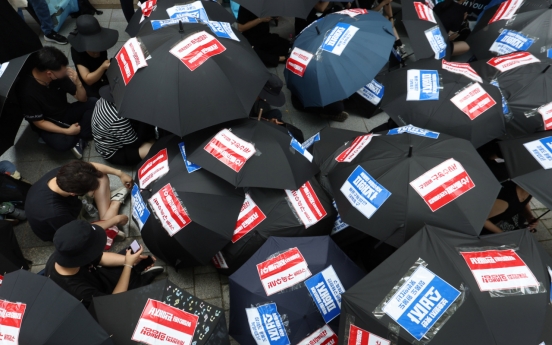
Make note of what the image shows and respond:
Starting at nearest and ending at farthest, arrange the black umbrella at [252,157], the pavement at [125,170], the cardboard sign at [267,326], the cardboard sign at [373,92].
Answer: the cardboard sign at [267,326] → the black umbrella at [252,157] → the pavement at [125,170] → the cardboard sign at [373,92]

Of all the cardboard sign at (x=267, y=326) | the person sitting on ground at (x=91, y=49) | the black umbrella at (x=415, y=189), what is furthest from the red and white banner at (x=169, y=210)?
the person sitting on ground at (x=91, y=49)

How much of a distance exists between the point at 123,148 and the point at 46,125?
0.83 metres

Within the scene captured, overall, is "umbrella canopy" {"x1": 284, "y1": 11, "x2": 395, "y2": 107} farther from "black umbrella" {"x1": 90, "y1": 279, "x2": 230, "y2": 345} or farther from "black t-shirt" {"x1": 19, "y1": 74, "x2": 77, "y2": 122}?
"black umbrella" {"x1": 90, "y1": 279, "x2": 230, "y2": 345}

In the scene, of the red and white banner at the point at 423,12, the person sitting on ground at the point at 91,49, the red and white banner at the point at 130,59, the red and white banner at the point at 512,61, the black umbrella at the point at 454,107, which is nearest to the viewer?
the red and white banner at the point at 130,59

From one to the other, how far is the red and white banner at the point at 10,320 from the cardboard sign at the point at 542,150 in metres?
3.74

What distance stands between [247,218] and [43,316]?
1.58 metres

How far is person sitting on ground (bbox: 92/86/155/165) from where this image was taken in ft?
12.9

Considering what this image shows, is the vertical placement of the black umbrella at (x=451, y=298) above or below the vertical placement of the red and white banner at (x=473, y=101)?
below

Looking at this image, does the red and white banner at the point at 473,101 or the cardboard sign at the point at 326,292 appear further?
the red and white banner at the point at 473,101

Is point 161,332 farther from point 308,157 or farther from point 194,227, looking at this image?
point 308,157

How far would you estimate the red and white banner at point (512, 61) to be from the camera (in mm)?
4211

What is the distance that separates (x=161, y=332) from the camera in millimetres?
2352

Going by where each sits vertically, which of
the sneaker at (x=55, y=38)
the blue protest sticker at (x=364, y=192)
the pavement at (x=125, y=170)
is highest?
the blue protest sticker at (x=364, y=192)

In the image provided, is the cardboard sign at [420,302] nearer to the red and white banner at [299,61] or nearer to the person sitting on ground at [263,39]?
the red and white banner at [299,61]
